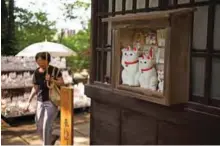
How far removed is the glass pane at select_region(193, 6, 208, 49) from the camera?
116 inches

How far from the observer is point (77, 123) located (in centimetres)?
846

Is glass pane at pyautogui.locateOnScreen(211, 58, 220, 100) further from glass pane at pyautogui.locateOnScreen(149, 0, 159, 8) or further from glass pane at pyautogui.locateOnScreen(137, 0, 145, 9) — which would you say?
glass pane at pyautogui.locateOnScreen(137, 0, 145, 9)

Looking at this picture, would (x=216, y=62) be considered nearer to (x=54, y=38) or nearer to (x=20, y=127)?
(x=20, y=127)

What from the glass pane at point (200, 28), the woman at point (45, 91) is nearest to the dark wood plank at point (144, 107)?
the glass pane at point (200, 28)

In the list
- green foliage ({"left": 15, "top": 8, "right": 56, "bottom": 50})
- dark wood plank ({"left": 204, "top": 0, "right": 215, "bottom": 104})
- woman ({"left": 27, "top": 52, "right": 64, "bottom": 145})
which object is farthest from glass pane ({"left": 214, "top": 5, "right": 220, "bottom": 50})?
green foliage ({"left": 15, "top": 8, "right": 56, "bottom": 50})

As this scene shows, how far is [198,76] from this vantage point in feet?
9.99

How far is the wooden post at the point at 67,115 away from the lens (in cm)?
447

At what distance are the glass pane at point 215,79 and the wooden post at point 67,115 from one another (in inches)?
81.1

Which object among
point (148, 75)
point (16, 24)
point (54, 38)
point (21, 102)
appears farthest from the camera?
point (54, 38)

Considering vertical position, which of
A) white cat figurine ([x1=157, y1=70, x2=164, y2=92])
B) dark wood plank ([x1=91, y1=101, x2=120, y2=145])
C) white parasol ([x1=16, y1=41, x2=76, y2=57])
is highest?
white parasol ([x1=16, y1=41, x2=76, y2=57])

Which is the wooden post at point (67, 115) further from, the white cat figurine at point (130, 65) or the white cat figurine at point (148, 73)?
the white cat figurine at point (148, 73)

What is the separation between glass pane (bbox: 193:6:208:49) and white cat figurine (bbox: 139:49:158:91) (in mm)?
487

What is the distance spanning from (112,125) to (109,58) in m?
0.79

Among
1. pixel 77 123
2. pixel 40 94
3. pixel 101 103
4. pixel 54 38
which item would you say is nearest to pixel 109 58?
pixel 101 103
